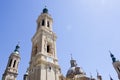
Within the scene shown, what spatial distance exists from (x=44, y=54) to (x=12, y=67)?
616 inches

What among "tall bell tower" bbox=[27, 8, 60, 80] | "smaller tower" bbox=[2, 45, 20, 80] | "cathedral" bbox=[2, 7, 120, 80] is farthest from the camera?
"smaller tower" bbox=[2, 45, 20, 80]

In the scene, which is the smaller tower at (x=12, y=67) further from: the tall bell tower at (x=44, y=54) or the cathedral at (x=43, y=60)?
the tall bell tower at (x=44, y=54)

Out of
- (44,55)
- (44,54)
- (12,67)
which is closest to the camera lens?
(44,55)

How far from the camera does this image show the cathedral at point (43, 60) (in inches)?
1201

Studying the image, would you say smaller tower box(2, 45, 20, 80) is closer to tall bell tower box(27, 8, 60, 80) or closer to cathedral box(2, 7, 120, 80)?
cathedral box(2, 7, 120, 80)

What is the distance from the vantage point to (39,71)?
29.6 m

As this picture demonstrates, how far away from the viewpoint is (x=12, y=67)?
145 feet

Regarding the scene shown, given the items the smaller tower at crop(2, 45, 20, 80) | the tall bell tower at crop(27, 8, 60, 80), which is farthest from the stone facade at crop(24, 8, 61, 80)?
the smaller tower at crop(2, 45, 20, 80)

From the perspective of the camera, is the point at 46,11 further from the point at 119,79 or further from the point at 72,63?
the point at 119,79

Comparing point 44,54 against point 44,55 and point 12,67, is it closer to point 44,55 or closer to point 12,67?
point 44,55

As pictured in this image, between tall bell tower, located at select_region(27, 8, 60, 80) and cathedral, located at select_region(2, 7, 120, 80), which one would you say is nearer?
tall bell tower, located at select_region(27, 8, 60, 80)

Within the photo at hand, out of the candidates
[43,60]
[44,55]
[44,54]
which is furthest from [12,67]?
[43,60]

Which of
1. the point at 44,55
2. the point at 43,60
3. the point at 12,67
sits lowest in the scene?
the point at 43,60

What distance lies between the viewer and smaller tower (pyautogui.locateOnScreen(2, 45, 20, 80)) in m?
41.9
